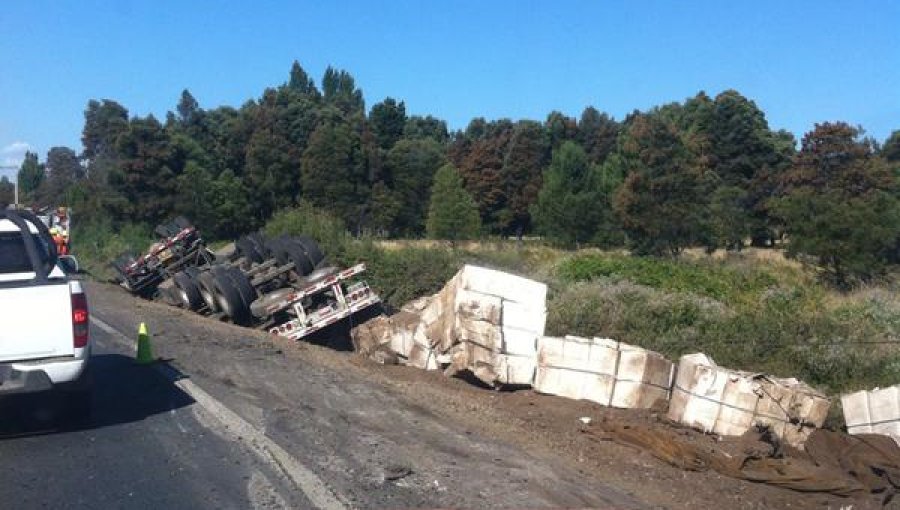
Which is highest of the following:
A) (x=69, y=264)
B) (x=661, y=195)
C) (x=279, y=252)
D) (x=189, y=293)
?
(x=661, y=195)

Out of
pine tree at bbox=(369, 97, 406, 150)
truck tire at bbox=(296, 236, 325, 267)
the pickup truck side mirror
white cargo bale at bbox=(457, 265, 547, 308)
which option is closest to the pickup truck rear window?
the pickup truck side mirror

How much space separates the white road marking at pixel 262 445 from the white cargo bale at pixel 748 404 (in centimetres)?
528

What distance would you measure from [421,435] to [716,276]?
15263 millimetres

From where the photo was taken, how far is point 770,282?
71.6 feet

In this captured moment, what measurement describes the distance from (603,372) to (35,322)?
22.2 ft

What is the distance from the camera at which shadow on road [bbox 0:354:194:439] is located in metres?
8.67

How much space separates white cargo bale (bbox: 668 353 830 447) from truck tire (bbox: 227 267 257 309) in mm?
11090

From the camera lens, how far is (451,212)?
57188mm

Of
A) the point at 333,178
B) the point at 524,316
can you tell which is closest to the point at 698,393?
the point at 524,316

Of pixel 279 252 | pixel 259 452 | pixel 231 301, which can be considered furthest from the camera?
pixel 279 252

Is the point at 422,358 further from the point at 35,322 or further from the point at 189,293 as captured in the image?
the point at 189,293

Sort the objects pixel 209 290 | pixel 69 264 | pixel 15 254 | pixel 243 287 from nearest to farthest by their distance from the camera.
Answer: pixel 15 254, pixel 69 264, pixel 243 287, pixel 209 290

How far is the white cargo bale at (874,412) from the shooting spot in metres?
9.99

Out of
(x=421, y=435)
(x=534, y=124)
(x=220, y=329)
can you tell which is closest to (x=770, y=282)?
(x=220, y=329)
